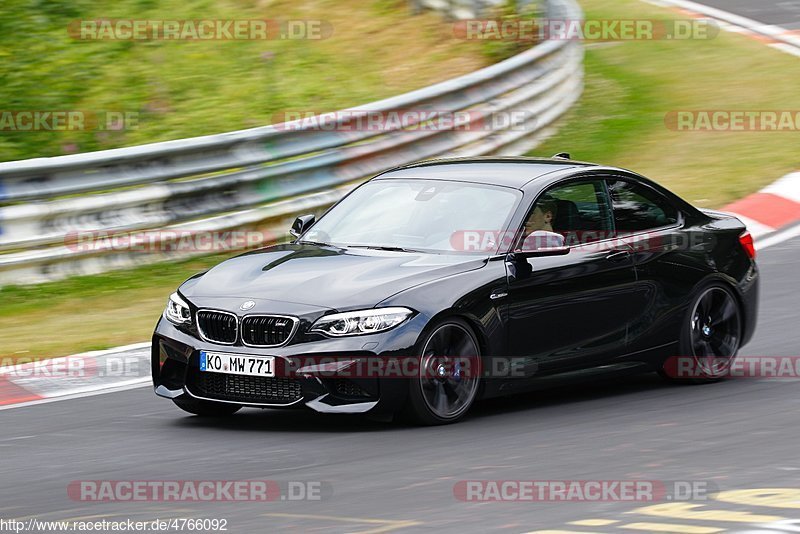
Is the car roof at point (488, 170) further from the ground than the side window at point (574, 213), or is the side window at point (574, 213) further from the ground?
the car roof at point (488, 170)

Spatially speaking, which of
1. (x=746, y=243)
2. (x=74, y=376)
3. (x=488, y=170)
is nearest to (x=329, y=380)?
(x=488, y=170)

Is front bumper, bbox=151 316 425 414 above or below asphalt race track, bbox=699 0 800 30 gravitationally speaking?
below

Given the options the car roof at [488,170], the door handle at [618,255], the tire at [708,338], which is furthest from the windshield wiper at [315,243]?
the tire at [708,338]

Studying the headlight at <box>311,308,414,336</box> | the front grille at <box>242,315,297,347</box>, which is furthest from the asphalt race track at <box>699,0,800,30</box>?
the front grille at <box>242,315,297,347</box>

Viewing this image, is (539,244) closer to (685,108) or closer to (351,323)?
(351,323)

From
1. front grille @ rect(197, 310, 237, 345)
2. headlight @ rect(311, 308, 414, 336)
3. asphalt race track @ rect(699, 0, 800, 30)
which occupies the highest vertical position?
asphalt race track @ rect(699, 0, 800, 30)

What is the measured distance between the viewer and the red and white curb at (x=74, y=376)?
9078mm

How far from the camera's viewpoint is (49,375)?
9461 millimetres

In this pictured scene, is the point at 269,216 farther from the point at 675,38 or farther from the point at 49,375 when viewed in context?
the point at 675,38

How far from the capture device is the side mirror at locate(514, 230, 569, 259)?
8.23 metres

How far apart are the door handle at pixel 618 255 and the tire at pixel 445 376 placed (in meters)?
1.22

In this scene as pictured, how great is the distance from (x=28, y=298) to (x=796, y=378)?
6.02m

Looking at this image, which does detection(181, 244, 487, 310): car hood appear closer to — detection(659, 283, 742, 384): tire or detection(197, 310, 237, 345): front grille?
detection(197, 310, 237, 345): front grille

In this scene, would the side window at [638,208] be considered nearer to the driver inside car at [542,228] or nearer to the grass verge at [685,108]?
the driver inside car at [542,228]
